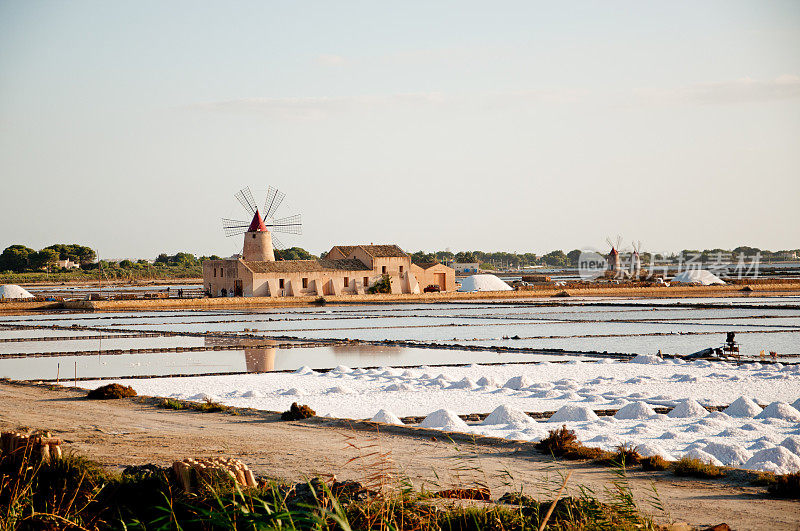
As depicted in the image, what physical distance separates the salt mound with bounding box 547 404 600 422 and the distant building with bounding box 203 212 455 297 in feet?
102

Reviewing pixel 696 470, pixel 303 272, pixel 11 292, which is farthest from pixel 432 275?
pixel 696 470

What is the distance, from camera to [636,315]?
102ft

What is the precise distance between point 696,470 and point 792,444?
1726mm

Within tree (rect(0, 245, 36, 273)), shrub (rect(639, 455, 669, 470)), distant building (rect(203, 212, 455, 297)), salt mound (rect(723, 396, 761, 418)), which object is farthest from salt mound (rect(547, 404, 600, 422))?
tree (rect(0, 245, 36, 273))

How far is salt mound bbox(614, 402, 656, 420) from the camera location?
31.5 feet

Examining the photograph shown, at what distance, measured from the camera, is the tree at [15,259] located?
314 ft

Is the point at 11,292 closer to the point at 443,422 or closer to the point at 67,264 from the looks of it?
the point at 443,422

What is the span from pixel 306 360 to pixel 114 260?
100144mm

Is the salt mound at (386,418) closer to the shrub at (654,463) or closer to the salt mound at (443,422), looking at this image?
the salt mound at (443,422)

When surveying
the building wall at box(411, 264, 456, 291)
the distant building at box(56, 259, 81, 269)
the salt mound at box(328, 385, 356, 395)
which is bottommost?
the salt mound at box(328, 385, 356, 395)

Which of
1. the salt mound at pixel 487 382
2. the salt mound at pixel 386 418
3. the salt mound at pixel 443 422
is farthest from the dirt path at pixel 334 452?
the salt mound at pixel 487 382

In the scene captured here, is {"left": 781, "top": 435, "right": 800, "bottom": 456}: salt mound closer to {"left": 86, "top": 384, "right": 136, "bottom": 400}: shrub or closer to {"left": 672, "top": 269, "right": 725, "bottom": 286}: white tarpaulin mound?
{"left": 86, "top": 384, "right": 136, "bottom": 400}: shrub

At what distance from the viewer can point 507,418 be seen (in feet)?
30.3

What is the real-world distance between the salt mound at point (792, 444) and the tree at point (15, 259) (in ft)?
321
